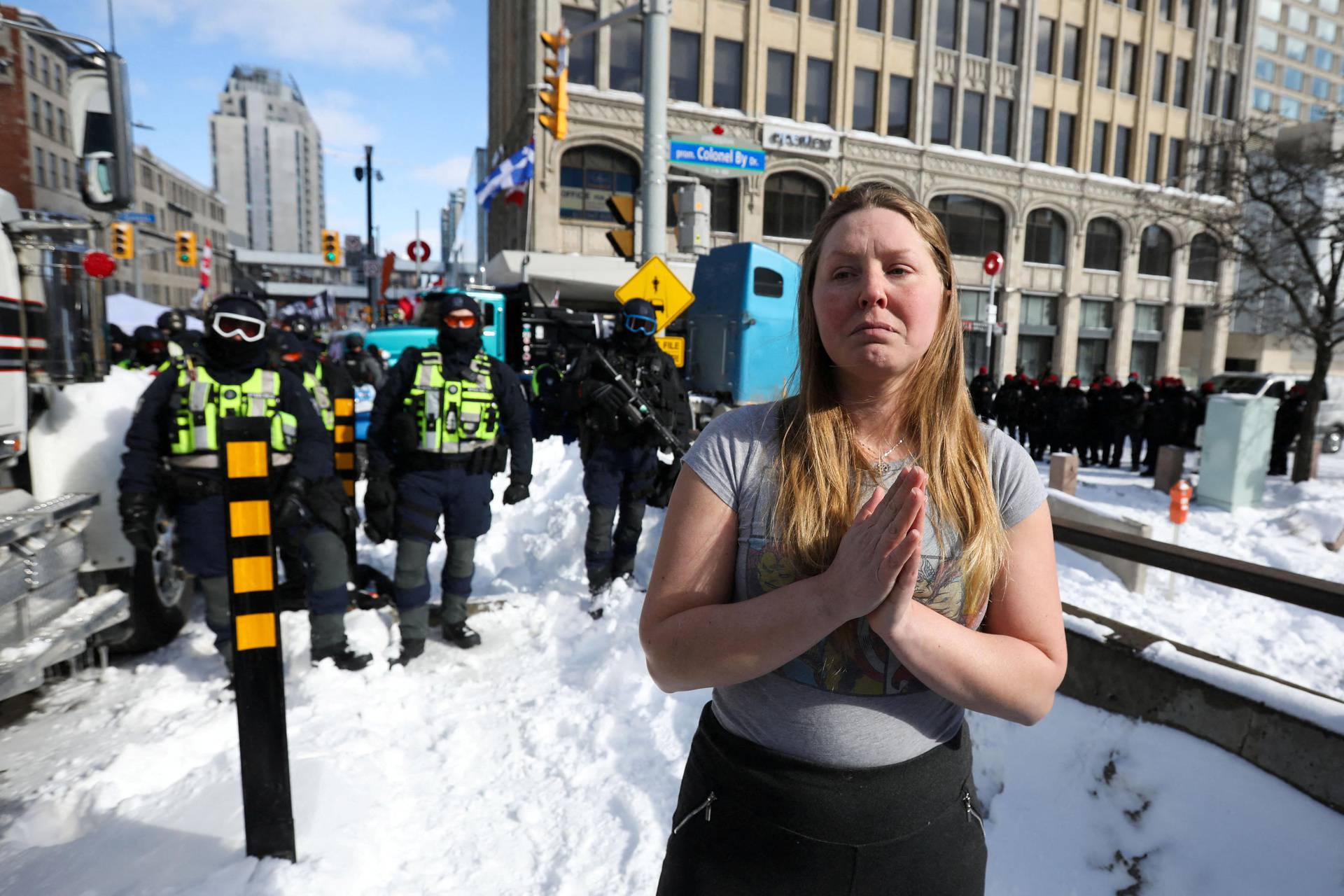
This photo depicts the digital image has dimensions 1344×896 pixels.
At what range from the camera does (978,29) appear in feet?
107

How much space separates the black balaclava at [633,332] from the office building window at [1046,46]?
35325 millimetres

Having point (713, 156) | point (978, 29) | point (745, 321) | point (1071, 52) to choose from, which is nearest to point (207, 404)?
point (713, 156)

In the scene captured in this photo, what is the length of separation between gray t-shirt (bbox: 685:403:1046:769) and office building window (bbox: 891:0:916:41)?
34.7 metres

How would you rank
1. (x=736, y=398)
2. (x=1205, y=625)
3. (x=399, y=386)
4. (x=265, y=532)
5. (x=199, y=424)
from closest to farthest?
(x=265, y=532), (x=199, y=424), (x=399, y=386), (x=1205, y=625), (x=736, y=398)

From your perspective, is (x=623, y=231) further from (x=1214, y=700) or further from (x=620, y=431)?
(x=1214, y=700)

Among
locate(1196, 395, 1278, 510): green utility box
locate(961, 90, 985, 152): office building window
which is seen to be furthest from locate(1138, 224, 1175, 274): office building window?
locate(1196, 395, 1278, 510): green utility box

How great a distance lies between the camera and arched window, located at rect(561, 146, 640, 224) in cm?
2680

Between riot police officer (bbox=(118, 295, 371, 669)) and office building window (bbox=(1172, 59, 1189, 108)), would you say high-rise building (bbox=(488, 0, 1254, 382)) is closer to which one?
office building window (bbox=(1172, 59, 1189, 108))

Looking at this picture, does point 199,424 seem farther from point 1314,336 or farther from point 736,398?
point 1314,336

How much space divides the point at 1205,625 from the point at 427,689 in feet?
17.8

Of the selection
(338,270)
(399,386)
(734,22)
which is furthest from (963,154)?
(338,270)

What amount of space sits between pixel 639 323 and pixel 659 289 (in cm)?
298

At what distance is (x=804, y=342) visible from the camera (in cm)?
148

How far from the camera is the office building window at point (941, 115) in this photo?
31.9 metres
